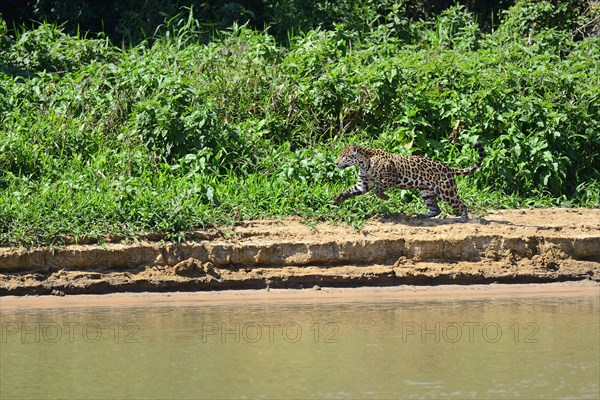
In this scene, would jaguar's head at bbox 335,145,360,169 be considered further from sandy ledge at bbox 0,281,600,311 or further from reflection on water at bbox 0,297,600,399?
reflection on water at bbox 0,297,600,399

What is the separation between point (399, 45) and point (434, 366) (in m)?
7.93

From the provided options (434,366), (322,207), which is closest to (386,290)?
(322,207)

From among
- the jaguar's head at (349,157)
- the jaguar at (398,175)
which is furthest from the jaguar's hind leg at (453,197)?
the jaguar's head at (349,157)

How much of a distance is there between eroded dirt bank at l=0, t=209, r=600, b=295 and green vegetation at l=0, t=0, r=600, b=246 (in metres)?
0.23

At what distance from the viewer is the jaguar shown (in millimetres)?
9992

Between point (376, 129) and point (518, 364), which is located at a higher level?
point (376, 129)

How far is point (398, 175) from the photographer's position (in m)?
10.0

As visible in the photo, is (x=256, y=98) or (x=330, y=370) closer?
(x=330, y=370)

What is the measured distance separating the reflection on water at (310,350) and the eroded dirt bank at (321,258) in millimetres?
502

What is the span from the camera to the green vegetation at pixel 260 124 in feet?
32.9

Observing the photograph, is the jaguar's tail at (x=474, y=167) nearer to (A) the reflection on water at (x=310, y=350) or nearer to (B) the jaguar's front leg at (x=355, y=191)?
(B) the jaguar's front leg at (x=355, y=191)

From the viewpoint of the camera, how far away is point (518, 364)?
6.97 m

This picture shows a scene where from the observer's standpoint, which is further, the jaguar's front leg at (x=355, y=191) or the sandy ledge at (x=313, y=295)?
the jaguar's front leg at (x=355, y=191)

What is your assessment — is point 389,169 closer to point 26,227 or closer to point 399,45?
point 26,227
